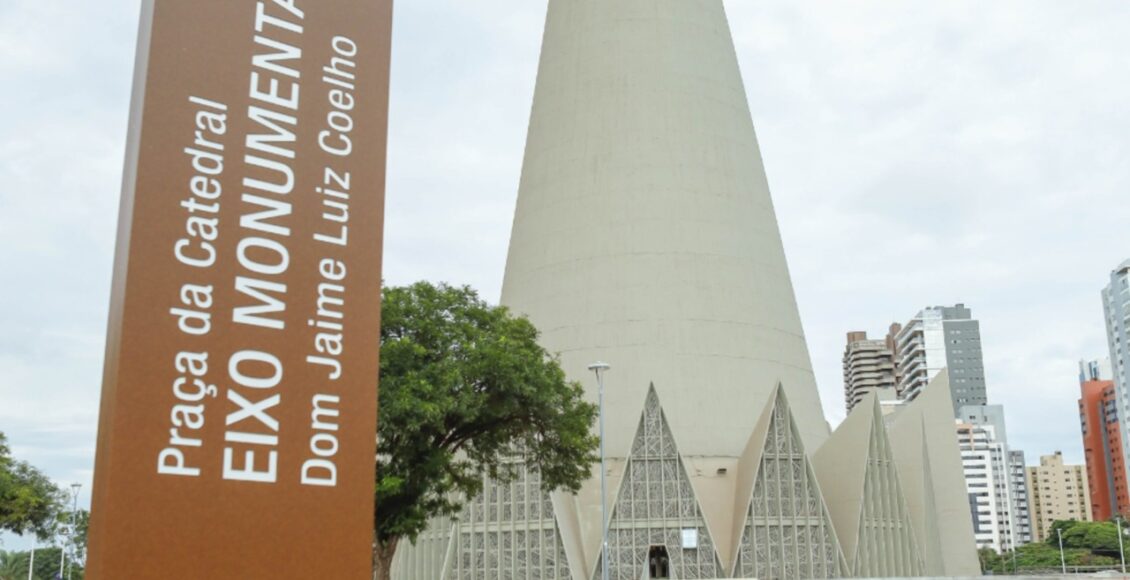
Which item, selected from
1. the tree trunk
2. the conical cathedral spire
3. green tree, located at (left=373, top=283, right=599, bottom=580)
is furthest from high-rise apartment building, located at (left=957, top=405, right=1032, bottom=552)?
the tree trunk

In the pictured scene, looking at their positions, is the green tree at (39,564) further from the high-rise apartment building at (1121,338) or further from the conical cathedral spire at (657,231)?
the high-rise apartment building at (1121,338)

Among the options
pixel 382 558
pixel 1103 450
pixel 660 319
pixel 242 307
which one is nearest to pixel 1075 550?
pixel 1103 450

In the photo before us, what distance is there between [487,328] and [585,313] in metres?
19.4

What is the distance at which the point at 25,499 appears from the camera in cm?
3922

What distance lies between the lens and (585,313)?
46656 mm

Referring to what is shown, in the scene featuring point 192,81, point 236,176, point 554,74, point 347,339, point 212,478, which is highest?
point 554,74

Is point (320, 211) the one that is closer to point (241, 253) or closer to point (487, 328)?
point (241, 253)

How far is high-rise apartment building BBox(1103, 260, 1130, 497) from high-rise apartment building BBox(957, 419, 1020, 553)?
66.3 feet

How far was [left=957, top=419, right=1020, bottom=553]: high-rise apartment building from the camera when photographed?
17625cm

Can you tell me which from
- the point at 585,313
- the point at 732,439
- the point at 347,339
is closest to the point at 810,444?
the point at 732,439

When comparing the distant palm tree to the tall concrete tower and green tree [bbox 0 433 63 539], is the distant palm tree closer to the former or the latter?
green tree [bbox 0 433 63 539]

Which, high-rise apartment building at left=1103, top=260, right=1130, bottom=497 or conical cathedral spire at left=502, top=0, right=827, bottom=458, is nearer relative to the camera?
conical cathedral spire at left=502, top=0, right=827, bottom=458

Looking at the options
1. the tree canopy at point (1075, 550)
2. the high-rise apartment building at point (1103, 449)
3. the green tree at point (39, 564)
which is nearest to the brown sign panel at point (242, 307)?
the green tree at point (39, 564)

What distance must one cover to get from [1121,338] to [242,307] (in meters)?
178
